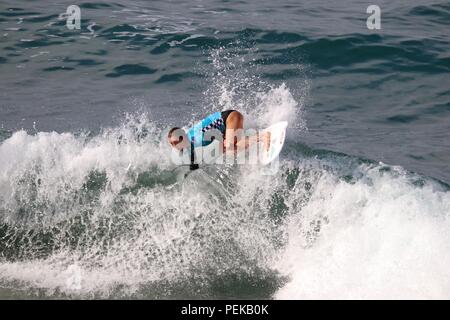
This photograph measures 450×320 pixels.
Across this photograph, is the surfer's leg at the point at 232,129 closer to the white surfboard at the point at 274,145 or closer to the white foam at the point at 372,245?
the white surfboard at the point at 274,145

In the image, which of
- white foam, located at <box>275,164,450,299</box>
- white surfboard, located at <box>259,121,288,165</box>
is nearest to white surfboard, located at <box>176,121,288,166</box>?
white surfboard, located at <box>259,121,288,165</box>

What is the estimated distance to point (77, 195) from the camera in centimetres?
890

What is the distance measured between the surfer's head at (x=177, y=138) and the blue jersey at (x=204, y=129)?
0.71 ft

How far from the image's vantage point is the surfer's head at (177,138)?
871 centimetres

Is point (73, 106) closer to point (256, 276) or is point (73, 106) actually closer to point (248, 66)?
point (248, 66)

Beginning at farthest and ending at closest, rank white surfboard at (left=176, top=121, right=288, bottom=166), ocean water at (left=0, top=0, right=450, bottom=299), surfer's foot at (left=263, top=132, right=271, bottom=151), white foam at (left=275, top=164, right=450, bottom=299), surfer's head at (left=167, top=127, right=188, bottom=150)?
surfer's foot at (left=263, top=132, right=271, bottom=151) < white surfboard at (left=176, top=121, right=288, bottom=166) < surfer's head at (left=167, top=127, right=188, bottom=150) < ocean water at (left=0, top=0, right=450, bottom=299) < white foam at (left=275, top=164, right=450, bottom=299)

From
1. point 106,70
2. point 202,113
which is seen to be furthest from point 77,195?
point 106,70

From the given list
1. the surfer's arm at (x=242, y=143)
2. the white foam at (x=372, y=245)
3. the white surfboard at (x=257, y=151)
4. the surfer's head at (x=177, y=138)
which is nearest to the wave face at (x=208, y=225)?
the white foam at (x=372, y=245)

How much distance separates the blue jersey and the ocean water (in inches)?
16.2

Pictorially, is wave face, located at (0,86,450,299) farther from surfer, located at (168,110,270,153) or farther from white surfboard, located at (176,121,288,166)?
surfer, located at (168,110,270,153)

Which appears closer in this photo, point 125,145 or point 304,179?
point 304,179

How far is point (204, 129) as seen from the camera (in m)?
9.09

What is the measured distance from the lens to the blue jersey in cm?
904

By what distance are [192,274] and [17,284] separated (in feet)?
6.36
